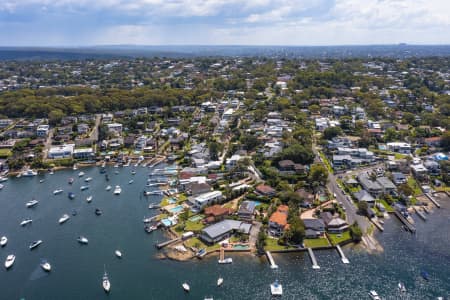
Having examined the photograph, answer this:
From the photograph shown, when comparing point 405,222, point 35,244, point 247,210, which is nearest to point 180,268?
point 247,210

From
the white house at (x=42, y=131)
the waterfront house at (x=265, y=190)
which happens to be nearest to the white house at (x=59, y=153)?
the white house at (x=42, y=131)

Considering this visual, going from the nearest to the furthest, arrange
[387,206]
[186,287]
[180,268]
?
[186,287]
[180,268]
[387,206]

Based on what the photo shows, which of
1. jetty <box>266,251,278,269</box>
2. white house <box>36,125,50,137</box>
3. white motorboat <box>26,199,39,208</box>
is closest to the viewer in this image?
jetty <box>266,251,278,269</box>

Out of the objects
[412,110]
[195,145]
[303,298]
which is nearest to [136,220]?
[303,298]

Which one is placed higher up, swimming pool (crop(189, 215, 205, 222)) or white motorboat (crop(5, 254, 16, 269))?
swimming pool (crop(189, 215, 205, 222))

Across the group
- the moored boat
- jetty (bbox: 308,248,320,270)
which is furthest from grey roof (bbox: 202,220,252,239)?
the moored boat

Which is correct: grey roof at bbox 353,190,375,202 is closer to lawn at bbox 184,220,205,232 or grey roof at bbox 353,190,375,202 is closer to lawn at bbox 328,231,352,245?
lawn at bbox 328,231,352,245

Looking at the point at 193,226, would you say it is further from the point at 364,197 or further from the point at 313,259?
the point at 364,197
